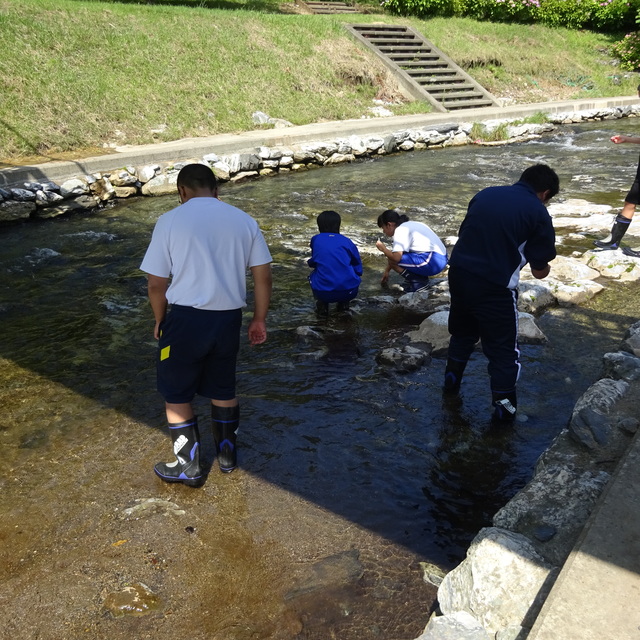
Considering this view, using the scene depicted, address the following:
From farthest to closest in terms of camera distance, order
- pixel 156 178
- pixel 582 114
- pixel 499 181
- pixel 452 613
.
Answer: pixel 582 114 < pixel 499 181 < pixel 156 178 < pixel 452 613

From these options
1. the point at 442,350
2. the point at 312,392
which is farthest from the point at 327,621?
the point at 442,350

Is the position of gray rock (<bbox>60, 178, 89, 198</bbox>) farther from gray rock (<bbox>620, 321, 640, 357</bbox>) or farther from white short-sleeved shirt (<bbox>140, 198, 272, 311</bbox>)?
gray rock (<bbox>620, 321, 640, 357</bbox>)

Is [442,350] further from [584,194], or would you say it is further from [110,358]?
[584,194]

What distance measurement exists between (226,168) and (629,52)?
19.0 meters

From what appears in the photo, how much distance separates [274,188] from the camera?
11.0 m

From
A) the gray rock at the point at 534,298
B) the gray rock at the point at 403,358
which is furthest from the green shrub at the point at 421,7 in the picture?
the gray rock at the point at 403,358

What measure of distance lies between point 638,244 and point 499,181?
142 inches

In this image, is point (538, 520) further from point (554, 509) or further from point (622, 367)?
point (622, 367)

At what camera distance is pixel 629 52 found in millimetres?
24109

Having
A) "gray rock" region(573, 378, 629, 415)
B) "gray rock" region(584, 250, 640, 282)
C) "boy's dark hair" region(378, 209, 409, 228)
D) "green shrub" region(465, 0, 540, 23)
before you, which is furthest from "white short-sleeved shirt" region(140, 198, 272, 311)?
"green shrub" region(465, 0, 540, 23)

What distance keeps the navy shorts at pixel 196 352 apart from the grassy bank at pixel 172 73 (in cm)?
796

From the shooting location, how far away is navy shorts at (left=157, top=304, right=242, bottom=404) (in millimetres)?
3432

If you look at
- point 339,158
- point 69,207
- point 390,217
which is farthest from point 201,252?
point 339,158

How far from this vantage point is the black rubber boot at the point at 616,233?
7.47m
